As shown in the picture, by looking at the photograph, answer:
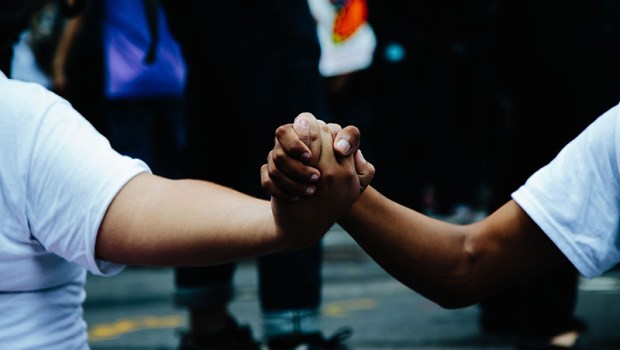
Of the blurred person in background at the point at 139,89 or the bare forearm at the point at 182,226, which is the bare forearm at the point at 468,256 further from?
the blurred person in background at the point at 139,89

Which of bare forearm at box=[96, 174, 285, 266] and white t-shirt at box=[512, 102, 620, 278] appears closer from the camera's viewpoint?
bare forearm at box=[96, 174, 285, 266]

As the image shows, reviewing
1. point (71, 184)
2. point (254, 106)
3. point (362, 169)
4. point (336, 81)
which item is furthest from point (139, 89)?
point (336, 81)

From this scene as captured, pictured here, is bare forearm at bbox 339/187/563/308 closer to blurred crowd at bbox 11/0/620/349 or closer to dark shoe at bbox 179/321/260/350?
blurred crowd at bbox 11/0/620/349

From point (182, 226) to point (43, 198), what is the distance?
20cm

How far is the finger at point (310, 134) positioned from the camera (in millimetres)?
1105

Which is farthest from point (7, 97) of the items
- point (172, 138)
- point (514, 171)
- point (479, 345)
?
point (172, 138)

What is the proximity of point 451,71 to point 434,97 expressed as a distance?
0.19 metres

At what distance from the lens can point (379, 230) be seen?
57.5 inches

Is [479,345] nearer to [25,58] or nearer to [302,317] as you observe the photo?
[302,317]

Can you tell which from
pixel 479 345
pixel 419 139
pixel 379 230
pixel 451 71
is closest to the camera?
pixel 379 230

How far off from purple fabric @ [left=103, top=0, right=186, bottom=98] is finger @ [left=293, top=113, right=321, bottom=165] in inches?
93.7

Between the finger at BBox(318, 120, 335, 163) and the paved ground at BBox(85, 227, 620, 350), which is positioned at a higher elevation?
the finger at BBox(318, 120, 335, 163)

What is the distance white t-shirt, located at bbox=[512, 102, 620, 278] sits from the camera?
152 centimetres

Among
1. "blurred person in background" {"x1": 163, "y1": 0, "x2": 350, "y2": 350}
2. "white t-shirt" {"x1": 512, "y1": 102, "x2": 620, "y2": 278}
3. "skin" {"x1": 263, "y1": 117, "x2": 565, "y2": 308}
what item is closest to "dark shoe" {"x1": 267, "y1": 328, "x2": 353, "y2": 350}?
"blurred person in background" {"x1": 163, "y1": 0, "x2": 350, "y2": 350}
